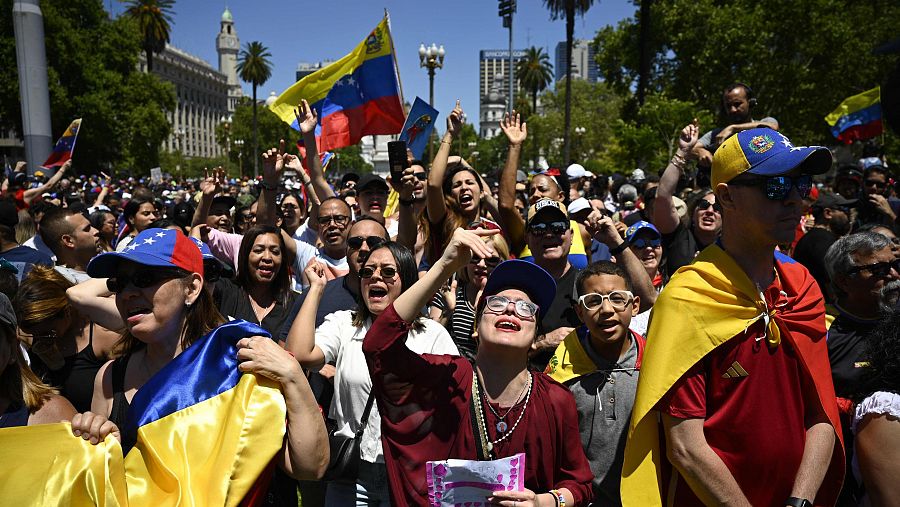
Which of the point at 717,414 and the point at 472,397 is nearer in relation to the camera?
the point at 717,414

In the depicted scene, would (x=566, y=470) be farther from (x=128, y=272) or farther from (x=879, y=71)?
(x=879, y=71)

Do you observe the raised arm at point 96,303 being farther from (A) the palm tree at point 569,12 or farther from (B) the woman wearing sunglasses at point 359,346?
(A) the palm tree at point 569,12

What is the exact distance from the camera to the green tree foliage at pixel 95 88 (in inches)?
1345

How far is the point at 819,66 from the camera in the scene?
31.1 metres

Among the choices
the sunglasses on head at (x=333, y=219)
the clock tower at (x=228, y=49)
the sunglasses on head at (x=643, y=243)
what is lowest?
the sunglasses on head at (x=643, y=243)

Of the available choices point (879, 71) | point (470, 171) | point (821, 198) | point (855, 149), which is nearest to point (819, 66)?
point (879, 71)

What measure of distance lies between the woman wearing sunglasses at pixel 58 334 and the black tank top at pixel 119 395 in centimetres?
78

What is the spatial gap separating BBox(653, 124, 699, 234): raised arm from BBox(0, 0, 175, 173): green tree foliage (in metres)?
37.0

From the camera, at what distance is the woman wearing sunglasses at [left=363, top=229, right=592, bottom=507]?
2670mm

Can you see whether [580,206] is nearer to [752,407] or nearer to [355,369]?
[355,369]

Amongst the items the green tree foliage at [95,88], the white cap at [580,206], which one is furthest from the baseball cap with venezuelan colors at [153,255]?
the green tree foliage at [95,88]

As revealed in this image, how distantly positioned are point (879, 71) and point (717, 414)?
34674 mm

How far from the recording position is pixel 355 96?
27.9 feet

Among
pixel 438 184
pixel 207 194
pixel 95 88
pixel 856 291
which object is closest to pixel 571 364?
pixel 856 291
